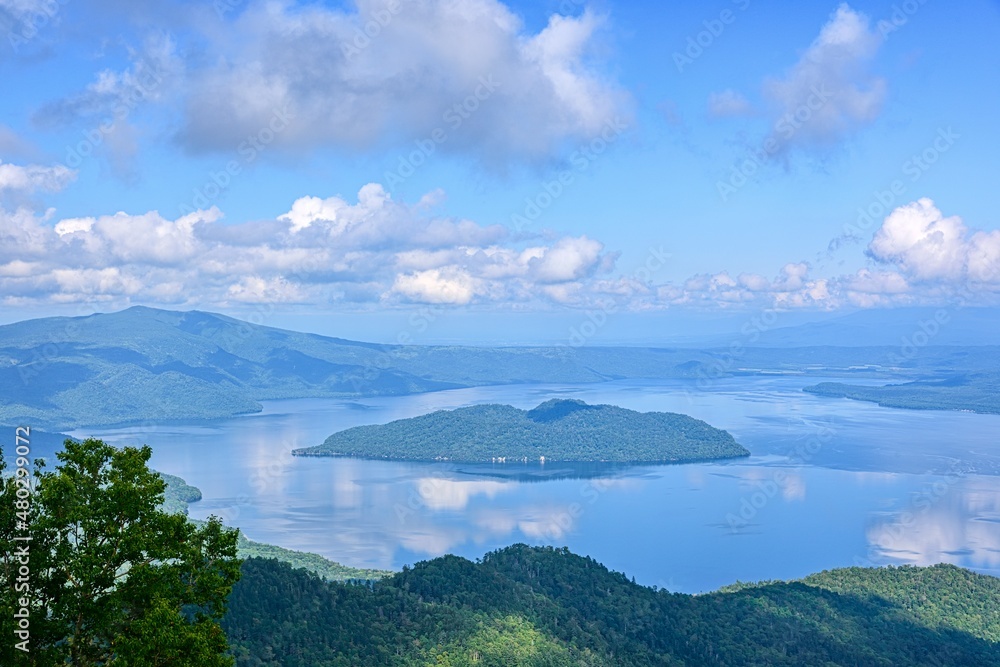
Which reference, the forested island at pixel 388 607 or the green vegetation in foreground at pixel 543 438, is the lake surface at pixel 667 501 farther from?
the forested island at pixel 388 607

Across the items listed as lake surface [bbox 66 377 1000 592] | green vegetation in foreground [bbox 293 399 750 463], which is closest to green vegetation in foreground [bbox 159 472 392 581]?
lake surface [bbox 66 377 1000 592]

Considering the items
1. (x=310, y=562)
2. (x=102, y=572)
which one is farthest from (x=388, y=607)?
(x=102, y=572)

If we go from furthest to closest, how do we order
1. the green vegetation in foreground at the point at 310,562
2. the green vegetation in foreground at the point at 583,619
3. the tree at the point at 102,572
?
the green vegetation in foreground at the point at 310,562 → the green vegetation in foreground at the point at 583,619 → the tree at the point at 102,572

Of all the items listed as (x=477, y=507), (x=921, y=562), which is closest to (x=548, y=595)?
(x=921, y=562)

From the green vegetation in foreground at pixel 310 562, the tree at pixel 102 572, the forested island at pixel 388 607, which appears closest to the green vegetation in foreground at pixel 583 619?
the forested island at pixel 388 607

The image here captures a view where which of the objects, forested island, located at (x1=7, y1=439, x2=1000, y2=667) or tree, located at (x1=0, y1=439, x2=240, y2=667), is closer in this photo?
tree, located at (x1=0, y1=439, x2=240, y2=667)

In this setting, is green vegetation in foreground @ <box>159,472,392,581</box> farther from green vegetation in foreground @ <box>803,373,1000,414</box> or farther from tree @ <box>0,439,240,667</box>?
green vegetation in foreground @ <box>803,373,1000,414</box>

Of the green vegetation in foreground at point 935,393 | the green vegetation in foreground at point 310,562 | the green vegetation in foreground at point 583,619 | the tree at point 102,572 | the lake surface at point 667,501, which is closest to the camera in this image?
the tree at point 102,572
